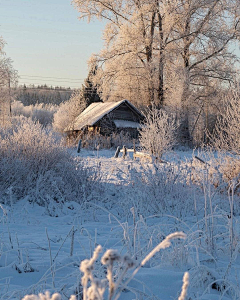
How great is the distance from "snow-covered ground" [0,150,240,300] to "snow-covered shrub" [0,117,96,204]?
39 centimetres

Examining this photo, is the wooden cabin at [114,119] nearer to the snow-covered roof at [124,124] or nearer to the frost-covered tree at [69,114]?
the snow-covered roof at [124,124]

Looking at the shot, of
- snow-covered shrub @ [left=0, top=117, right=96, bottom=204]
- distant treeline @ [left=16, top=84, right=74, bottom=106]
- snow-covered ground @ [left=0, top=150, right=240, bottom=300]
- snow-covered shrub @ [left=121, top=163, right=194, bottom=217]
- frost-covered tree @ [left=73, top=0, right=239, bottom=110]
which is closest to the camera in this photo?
snow-covered ground @ [left=0, top=150, right=240, bottom=300]

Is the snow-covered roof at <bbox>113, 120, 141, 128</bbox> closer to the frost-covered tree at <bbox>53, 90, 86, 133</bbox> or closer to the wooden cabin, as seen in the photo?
the wooden cabin

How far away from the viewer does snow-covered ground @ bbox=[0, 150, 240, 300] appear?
266 cm

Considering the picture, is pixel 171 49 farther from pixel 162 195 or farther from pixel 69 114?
pixel 162 195

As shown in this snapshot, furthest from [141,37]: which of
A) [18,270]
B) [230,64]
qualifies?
[18,270]

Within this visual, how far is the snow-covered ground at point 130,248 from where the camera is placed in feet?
8.73

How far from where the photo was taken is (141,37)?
25.9 m

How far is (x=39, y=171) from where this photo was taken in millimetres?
8117

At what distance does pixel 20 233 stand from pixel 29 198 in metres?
2.61

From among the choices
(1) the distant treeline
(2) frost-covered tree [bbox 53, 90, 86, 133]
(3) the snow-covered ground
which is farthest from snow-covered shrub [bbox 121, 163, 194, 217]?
(1) the distant treeline

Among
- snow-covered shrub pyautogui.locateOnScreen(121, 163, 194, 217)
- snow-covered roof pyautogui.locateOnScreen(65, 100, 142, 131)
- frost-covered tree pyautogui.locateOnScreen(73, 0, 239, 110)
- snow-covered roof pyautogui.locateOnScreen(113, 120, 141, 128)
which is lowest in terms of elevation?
snow-covered shrub pyautogui.locateOnScreen(121, 163, 194, 217)

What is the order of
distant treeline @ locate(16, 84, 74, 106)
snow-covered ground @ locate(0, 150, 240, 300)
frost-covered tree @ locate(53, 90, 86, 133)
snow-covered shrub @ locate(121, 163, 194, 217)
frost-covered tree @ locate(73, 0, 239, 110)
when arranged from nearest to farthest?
snow-covered ground @ locate(0, 150, 240, 300), snow-covered shrub @ locate(121, 163, 194, 217), frost-covered tree @ locate(73, 0, 239, 110), frost-covered tree @ locate(53, 90, 86, 133), distant treeline @ locate(16, 84, 74, 106)

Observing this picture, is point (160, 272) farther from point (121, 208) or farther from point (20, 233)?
point (121, 208)
